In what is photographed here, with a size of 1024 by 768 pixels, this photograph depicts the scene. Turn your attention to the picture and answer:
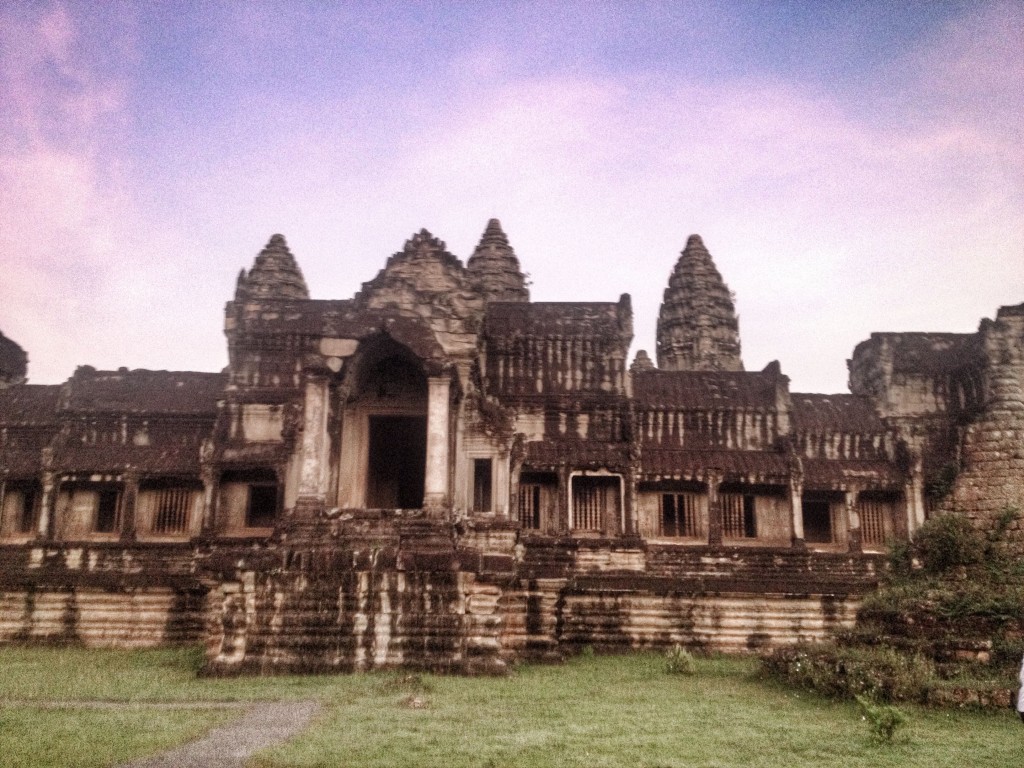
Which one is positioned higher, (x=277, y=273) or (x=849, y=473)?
(x=277, y=273)

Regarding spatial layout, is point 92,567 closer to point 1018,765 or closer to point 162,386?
point 162,386

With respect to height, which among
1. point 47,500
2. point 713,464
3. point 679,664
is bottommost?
point 679,664

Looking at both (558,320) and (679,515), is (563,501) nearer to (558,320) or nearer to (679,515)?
(679,515)

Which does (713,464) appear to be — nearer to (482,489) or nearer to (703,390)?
(703,390)

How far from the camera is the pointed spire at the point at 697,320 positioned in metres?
38.6

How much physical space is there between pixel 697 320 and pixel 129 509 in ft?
83.5

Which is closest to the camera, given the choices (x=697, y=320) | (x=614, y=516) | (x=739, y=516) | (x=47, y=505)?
(x=614, y=516)

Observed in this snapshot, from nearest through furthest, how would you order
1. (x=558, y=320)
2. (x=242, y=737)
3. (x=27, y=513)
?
(x=242, y=737) < (x=558, y=320) < (x=27, y=513)

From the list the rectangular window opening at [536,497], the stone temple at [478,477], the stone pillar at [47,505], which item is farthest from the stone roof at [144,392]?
the rectangular window opening at [536,497]

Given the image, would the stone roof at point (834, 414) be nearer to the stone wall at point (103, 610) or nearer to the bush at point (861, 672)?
the bush at point (861, 672)

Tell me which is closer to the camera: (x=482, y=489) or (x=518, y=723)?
(x=518, y=723)

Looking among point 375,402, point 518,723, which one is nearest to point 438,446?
point 375,402

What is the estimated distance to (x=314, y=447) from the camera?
15945 mm

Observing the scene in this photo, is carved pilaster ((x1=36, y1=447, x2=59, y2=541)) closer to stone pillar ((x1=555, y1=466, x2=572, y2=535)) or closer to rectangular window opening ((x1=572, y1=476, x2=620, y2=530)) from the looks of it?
stone pillar ((x1=555, y1=466, x2=572, y2=535))
